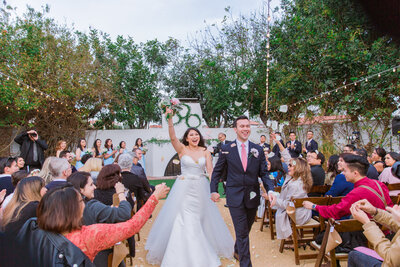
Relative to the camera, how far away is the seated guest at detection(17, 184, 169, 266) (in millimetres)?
1518

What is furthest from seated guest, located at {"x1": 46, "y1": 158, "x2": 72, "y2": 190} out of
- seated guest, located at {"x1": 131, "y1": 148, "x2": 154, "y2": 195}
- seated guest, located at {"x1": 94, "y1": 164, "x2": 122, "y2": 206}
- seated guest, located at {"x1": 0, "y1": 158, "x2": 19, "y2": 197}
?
seated guest, located at {"x1": 0, "y1": 158, "x2": 19, "y2": 197}

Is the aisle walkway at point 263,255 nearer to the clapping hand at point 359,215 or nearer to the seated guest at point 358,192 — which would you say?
the seated guest at point 358,192

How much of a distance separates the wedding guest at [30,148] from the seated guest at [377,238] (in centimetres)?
705

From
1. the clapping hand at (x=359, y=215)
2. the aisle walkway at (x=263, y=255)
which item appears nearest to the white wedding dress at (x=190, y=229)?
the aisle walkway at (x=263, y=255)

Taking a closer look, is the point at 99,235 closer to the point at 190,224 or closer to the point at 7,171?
the point at 190,224

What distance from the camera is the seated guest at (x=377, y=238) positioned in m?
1.90

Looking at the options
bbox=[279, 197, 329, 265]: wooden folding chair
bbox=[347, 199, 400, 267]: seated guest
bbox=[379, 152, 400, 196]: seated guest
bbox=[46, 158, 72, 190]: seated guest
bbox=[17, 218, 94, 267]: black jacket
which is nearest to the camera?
bbox=[17, 218, 94, 267]: black jacket

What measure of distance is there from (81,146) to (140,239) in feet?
12.7

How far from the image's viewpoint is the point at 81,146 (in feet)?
26.3

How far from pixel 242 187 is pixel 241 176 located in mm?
136

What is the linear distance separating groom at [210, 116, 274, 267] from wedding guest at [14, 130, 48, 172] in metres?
5.39

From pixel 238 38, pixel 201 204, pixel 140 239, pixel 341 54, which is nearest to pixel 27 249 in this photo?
pixel 201 204

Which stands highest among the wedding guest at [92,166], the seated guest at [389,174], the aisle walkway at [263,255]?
the wedding guest at [92,166]

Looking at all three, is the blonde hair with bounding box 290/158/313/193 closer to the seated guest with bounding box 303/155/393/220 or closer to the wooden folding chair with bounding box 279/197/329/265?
the wooden folding chair with bounding box 279/197/329/265
